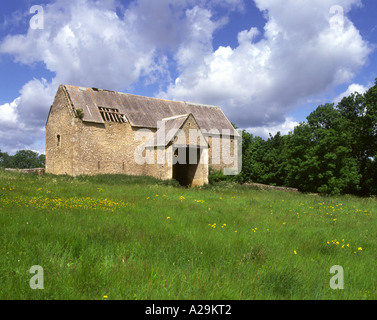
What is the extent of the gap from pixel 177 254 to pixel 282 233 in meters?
3.74

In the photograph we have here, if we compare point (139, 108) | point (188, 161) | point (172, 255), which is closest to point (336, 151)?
point (188, 161)

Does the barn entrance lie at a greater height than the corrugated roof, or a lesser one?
lesser

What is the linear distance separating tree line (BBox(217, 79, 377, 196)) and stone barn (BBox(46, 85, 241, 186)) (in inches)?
188

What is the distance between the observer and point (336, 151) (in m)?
28.7

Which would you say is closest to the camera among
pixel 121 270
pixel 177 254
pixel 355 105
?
pixel 121 270

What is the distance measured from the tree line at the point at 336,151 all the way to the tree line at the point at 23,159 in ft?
316

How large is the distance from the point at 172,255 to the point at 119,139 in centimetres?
2331

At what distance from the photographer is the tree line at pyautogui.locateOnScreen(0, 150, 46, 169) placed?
108312 millimetres

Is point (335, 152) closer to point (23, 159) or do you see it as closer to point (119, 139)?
point (119, 139)

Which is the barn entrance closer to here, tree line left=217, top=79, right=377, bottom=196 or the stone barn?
the stone barn

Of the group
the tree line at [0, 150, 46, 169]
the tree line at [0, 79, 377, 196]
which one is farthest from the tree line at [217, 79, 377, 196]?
the tree line at [0, 150, 46, 169]

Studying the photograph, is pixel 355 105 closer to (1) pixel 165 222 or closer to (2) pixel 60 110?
A: (2) pixel 60 110

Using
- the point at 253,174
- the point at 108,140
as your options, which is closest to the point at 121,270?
the point at 108,140
